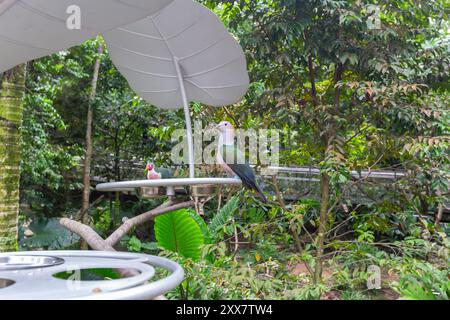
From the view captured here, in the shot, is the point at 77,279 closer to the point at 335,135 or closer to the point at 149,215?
the point at 149,215

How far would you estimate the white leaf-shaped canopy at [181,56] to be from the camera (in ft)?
5.28

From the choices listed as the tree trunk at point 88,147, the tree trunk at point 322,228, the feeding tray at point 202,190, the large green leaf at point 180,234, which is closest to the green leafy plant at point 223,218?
the large green leaf at point 180,234

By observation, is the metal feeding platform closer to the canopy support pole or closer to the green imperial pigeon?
the canopy support pole

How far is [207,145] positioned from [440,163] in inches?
80.3

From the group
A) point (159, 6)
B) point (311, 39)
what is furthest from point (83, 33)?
point (311, 39)

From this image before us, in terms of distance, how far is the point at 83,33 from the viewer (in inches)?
44.9

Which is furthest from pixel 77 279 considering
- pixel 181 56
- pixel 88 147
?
pixel 88 147

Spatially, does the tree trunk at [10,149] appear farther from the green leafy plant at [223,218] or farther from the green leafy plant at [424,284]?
the green leafy plant at [424,284]

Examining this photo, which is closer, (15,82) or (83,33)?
(83,33)

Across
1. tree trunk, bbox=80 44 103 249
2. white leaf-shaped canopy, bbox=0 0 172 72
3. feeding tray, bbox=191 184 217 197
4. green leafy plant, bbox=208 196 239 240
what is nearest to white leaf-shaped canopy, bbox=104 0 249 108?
white leaf-shaped canopy, bbox=0 0 172 72

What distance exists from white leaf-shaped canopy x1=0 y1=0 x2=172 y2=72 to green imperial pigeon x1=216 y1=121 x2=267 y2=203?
1164mm

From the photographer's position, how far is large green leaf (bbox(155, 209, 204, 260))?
10.0 feet
